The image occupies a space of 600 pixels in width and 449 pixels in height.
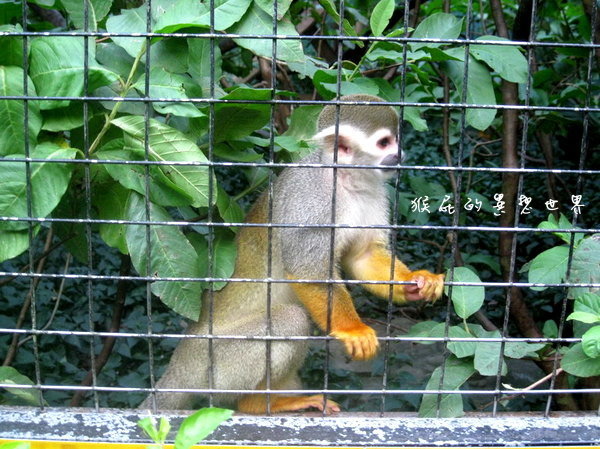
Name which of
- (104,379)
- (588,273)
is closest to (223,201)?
(588,273)

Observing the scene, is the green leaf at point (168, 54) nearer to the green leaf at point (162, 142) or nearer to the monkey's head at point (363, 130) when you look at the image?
the green leaf at point (162, 142)

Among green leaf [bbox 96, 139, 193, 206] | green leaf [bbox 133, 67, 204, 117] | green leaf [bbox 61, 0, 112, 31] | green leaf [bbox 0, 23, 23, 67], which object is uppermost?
green leaf [bbox 61, 0, 112, 31]

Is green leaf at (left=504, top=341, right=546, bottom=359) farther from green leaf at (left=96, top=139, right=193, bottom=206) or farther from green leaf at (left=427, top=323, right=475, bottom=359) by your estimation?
green leaf at (left=96, top=139, right=193, bottom=206)

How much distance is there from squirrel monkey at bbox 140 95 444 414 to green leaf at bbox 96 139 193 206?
1.99 feet

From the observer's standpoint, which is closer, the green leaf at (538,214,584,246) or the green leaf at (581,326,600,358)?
the green leaf at (581,326,600,358)

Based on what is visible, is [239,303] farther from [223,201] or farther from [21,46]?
[21,46]

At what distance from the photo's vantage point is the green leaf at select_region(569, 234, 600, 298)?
2.42 meters

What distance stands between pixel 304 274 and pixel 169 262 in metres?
0.72

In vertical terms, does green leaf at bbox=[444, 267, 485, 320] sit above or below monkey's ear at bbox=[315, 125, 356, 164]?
below

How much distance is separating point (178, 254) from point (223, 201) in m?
0.37

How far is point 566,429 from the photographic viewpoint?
2.27 m

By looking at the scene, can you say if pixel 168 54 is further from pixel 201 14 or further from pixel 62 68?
pixel 62 68

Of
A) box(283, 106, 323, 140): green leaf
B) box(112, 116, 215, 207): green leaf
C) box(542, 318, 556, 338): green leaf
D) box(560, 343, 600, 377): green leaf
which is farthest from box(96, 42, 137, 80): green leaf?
box(542, 318, 556, 338): green leaf

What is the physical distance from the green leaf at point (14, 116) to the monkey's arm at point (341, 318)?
1154mm
